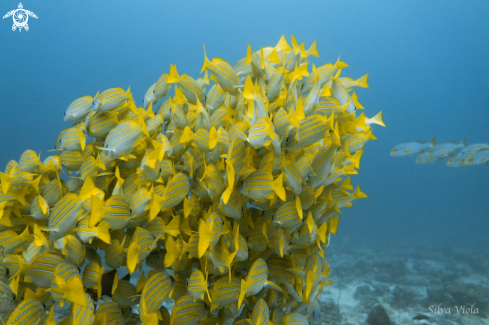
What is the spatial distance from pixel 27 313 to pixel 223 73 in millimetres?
2026

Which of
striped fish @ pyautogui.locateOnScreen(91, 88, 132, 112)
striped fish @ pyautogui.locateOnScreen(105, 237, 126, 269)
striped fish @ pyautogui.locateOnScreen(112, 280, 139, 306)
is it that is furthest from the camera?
striped fish @ pyautogui.locateOnScreen(91, 88, 132, 112)

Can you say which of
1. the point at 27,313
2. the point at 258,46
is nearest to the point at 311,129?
the point at 27,313

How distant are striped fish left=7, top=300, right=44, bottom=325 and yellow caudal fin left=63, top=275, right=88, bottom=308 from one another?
0.47 metres

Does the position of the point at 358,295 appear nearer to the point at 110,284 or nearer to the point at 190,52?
the point at 110,284

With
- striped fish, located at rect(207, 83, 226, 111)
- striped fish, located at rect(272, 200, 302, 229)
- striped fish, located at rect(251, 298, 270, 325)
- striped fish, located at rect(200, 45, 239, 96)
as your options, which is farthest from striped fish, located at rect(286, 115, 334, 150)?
striped fish, located at rect(251, 298, 270, 325)

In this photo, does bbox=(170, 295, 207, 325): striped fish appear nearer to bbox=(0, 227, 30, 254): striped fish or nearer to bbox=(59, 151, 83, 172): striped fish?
bbox=(0, 227, 30, 254): striped fish

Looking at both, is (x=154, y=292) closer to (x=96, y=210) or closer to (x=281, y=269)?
(x=96, y=210)

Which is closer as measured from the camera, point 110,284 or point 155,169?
point 155,169

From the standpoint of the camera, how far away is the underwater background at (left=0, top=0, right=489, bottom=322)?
68438mm

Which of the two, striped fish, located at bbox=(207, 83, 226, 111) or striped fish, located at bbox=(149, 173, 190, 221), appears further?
striped fish, located at bbox=(207, 83, 226, 111)

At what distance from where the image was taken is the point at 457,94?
99.6m

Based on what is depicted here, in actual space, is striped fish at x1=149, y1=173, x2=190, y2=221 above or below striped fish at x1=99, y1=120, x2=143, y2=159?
below

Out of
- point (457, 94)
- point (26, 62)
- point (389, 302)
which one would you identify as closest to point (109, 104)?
point (389, 302)

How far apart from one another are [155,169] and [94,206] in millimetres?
466
